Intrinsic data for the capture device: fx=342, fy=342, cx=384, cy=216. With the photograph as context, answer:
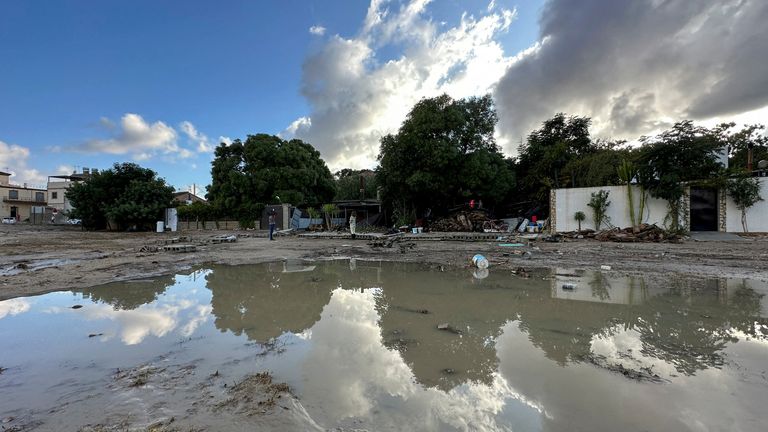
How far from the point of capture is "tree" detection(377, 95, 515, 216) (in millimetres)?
21484

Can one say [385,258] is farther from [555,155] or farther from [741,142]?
[741,142]

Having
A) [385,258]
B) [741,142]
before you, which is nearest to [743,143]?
[741,142]

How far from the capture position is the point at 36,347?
378 centimetres

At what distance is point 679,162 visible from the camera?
1570cm

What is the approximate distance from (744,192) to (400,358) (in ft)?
64.7

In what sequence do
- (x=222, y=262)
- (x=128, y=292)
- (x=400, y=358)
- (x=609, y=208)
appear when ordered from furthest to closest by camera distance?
(x=609, y=208) < (x=222, y=262) < (x=128, y=292) < (x=400, y=358)

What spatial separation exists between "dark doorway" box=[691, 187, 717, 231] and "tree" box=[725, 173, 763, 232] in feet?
3.03

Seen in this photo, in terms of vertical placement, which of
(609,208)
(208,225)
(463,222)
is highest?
(609,208)

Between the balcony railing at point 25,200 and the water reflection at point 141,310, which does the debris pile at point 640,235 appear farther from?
the balcony railing at point 25,200

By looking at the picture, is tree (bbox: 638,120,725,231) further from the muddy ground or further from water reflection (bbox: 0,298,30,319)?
water reflection (bbox: 0,298,30,319)

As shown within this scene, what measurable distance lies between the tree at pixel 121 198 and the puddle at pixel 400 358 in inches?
995

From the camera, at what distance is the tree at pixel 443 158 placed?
21.5 m

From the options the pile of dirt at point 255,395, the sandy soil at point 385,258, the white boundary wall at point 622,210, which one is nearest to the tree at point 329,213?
the sandy soil at point 385,258

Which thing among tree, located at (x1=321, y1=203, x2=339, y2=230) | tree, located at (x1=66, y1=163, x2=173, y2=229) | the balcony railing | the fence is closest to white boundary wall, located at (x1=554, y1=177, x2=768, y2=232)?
tree, located at (x1=321, y1=203, x2=339, y2=230)
